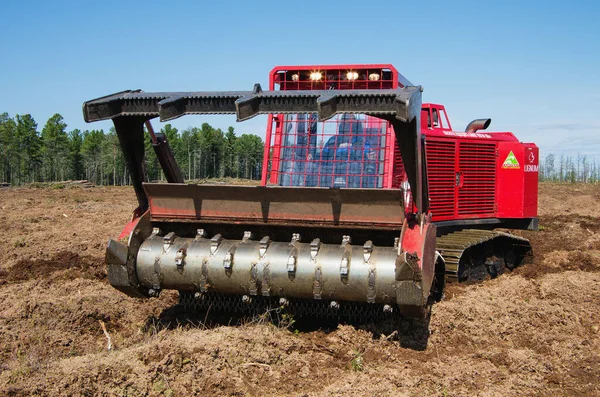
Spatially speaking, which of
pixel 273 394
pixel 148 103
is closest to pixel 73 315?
pixel 148 103

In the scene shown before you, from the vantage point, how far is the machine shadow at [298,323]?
6398 mm

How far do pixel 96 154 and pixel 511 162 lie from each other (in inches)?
3059

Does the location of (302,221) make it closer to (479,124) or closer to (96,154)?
(479,124)

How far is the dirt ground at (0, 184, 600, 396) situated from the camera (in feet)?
16.2

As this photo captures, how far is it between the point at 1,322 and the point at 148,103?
294 centimetres

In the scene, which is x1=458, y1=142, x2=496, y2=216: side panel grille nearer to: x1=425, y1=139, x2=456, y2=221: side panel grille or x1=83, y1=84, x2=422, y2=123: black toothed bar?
x1=425, y1=139, x2=456, y2=221: side panel grille

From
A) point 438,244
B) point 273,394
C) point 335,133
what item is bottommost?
point 273,394

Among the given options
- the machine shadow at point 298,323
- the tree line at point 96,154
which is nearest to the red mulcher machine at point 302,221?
the machine shadow at point 298,323

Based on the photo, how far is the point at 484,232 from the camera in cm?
957

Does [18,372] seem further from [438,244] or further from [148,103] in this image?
[438,244]

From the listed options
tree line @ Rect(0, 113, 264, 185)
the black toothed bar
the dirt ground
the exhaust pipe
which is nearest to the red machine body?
the exhaust pipe

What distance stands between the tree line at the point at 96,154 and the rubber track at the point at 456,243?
1912 inches

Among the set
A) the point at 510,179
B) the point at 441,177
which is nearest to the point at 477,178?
the point at 510,179

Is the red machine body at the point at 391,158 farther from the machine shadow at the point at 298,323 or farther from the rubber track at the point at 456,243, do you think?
the machine shadow at the point at 298,323
